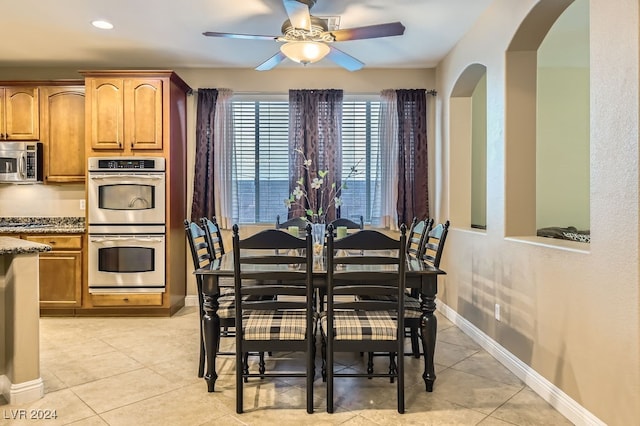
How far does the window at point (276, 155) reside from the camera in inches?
192

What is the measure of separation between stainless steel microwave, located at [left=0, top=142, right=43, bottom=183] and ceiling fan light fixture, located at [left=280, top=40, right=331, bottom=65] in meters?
3.22

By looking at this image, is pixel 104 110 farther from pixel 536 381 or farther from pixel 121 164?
pixel 536 381

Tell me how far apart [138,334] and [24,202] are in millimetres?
2415

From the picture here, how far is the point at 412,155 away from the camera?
474 cm

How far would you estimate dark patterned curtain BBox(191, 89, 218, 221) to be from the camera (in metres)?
4.71

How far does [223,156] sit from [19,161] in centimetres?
213

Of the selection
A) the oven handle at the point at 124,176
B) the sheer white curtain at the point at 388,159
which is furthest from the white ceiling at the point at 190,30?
the oven handle at the point at 124,176

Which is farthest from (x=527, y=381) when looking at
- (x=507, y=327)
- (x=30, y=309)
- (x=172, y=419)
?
(x=30, y=309)

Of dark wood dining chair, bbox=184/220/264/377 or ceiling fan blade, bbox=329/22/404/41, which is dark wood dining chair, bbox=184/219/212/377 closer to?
dark wood dining chair, bbox=184/220/264/377

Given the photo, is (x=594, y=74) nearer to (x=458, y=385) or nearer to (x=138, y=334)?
(x=458, y=385)

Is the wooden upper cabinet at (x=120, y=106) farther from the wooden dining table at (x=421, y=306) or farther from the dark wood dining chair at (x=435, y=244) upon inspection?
the dark wood dining chair at (x=435, y=244)

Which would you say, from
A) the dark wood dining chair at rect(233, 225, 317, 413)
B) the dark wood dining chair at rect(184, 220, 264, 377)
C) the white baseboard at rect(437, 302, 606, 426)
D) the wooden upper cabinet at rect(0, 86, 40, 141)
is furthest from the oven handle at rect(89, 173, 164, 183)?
the white baseboard at rect(437, 302, 606, 426)

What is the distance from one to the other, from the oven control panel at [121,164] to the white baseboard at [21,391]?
2.27 meters

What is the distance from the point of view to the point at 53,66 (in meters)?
4.80
